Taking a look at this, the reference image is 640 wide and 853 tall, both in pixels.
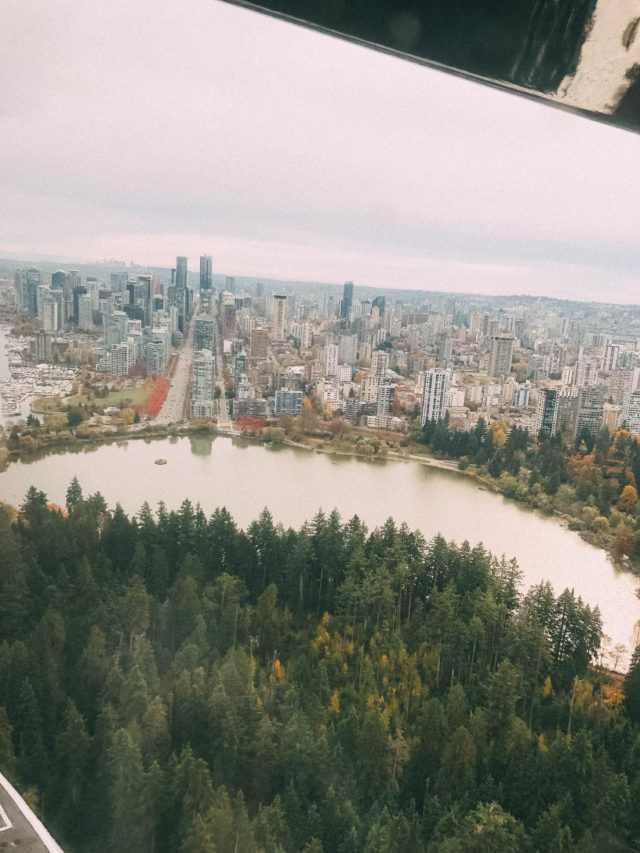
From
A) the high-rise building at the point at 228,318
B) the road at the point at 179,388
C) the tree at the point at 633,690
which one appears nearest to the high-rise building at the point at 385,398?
the high-rise building at the point at 228,318

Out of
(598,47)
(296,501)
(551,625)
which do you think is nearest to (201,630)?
(551,625)

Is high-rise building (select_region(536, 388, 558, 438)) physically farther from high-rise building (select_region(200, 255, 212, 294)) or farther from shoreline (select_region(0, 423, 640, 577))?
high-rise building (select_region(200, 255, 212, 294))

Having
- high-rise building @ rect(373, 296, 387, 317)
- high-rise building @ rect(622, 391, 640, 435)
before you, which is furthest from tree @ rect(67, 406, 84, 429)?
high-rise building @ rect(622, 391, 640, 435)

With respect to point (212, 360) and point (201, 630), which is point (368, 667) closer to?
point (201, 630)

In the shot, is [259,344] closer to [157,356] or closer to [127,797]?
[157,356]

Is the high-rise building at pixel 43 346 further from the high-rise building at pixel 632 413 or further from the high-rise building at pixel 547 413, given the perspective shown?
the high-rise building at pixel 632 413
